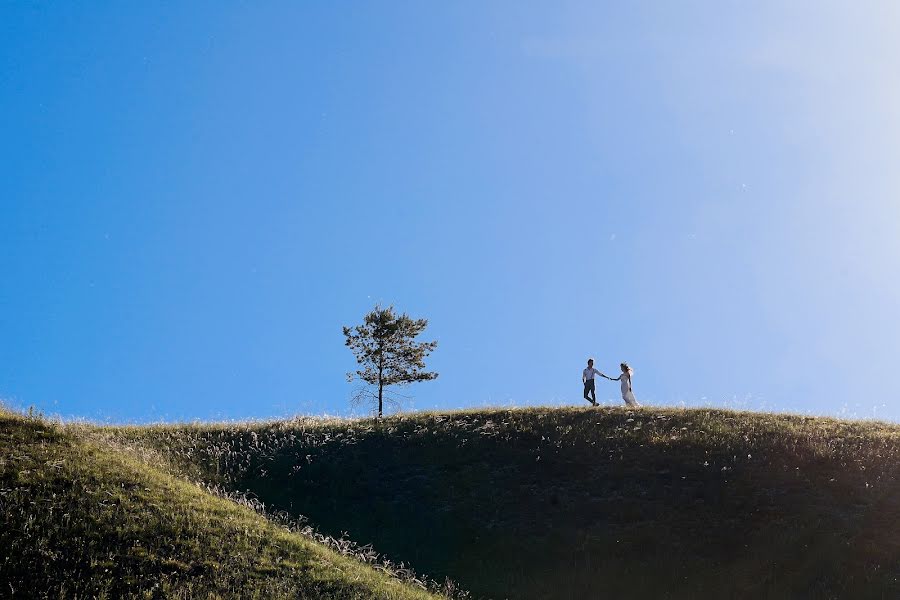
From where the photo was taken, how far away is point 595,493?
75.8 feet

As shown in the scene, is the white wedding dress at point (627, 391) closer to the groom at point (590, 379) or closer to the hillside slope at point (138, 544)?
the groom at point (590, 379)

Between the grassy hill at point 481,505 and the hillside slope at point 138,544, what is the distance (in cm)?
5

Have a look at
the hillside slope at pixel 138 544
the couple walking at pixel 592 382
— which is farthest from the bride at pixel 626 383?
the hillside slope at pixel 138 544

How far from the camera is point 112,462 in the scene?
19.8 meters

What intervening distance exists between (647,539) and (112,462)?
14.1m

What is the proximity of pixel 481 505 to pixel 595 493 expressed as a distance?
345cm

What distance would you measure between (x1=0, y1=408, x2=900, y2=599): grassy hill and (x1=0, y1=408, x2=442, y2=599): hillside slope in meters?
0.05

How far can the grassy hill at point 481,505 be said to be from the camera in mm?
15602

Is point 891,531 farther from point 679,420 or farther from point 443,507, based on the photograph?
point 443,507

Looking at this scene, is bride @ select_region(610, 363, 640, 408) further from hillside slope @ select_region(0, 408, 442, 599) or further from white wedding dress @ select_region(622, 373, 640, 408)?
hillside slope @ select_region(0, 408, 442, 599)

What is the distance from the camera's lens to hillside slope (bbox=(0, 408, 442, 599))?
46.8ft

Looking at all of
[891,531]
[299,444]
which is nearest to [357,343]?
[299,444]

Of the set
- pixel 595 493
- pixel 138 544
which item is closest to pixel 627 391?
pixel 595 493

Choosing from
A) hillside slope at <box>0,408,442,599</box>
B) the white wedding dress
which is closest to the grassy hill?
hillside slope at <box>0,408,442,599</box>
